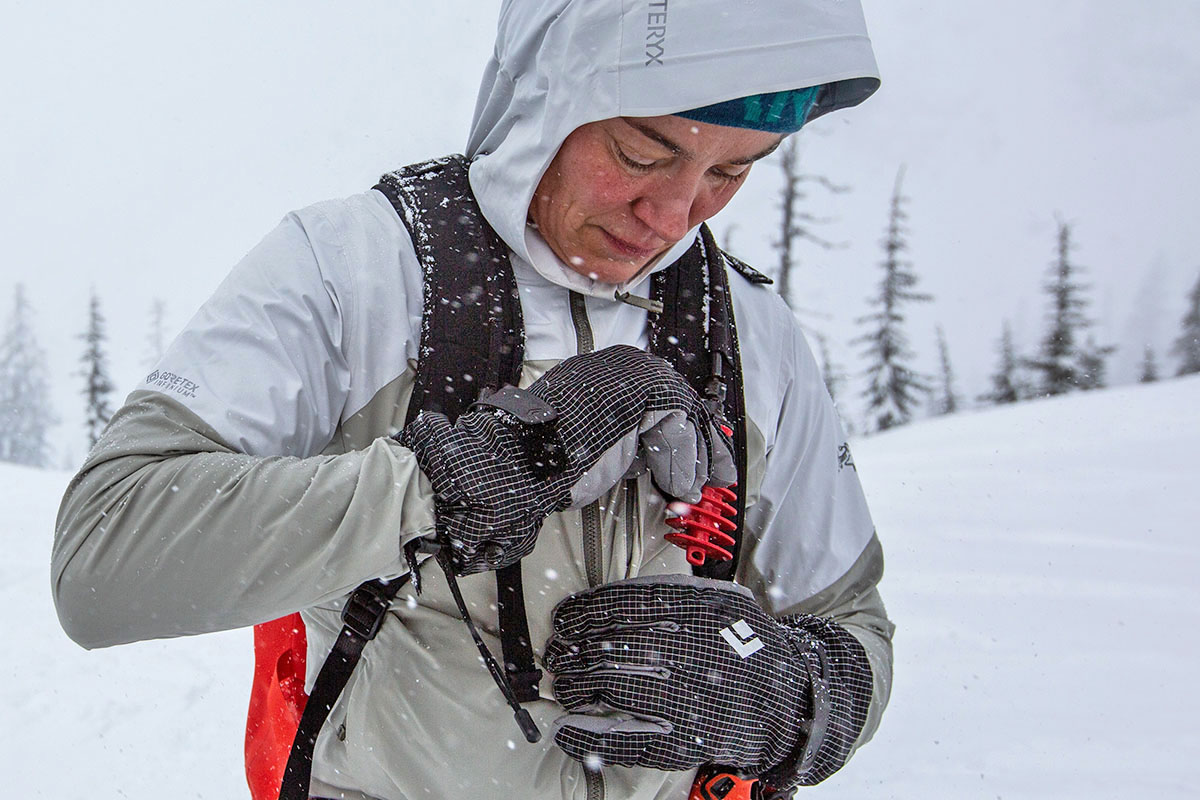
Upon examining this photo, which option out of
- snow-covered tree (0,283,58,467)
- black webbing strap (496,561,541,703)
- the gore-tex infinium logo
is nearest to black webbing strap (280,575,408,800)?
black webbing strap (496,561,541,703)

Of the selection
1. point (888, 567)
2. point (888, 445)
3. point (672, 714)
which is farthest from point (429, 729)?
point (888, 445)

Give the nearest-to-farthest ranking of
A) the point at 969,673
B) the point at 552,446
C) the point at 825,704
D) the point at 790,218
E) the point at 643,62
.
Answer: the point at 552,446
the point at 643,62
the point at 825,704
the point at 969,673
the point at 790,218

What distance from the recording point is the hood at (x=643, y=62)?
1.74m

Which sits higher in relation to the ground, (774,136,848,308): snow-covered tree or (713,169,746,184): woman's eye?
(713,169,746,184): woman's eye

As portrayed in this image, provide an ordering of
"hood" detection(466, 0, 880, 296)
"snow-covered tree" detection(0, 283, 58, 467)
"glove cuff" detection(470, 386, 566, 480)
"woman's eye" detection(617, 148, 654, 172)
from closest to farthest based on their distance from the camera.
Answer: "glove cuff" detection(470, 386, 566, 480) < "hood" detection(466, 0, 880, 296) < "woman's eye" detection(617, 148, 654, 172) < "snow-covered tree" detection(0, 283, 58, 467)

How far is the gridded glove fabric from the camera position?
180cm

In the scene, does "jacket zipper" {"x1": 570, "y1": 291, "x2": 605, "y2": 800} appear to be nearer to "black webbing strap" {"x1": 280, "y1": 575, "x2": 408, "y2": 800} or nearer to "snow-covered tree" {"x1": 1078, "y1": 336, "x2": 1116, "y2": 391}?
"black webbing strap" {"x1": 280, "y1": 575, "x2": 408, "y2": 800}

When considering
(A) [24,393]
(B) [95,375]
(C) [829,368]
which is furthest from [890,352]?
(A) [24,393]

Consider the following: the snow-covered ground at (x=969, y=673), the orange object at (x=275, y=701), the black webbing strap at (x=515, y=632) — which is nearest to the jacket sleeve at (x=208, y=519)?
→ the black webbing strap at (x=515, y=632)

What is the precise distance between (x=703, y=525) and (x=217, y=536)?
0.95 metres

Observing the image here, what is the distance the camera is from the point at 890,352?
117ft

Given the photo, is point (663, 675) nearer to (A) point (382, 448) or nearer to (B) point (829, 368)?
(A) point (382, 448)

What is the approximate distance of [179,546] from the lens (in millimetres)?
1464

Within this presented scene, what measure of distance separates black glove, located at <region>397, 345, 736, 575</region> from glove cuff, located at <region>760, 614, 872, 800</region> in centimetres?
55
